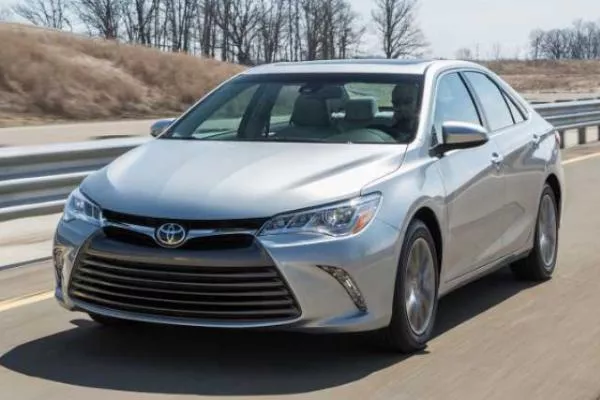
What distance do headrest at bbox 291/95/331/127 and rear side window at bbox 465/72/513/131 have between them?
129 cm

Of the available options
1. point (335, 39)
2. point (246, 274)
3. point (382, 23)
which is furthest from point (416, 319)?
→ point (382, 23)

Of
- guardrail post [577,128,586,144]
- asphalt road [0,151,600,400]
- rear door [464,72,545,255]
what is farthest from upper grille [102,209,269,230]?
guardrail post [577,128,586,144]

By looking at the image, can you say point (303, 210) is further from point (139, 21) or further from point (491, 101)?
point (139, 21)

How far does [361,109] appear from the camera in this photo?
241 inches

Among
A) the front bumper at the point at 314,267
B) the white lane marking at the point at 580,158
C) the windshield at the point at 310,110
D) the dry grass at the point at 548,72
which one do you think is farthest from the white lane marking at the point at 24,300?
the dry grass at the point at 548,72

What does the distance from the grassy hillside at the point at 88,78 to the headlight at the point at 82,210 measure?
125ft

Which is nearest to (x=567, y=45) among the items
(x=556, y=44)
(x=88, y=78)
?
(x=556, y=44)

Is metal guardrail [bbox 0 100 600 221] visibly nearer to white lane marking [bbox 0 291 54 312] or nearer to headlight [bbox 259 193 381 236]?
white lane marking [bbox 0 291 54 312]

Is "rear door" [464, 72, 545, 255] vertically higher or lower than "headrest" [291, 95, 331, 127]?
lower

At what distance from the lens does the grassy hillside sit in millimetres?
47562

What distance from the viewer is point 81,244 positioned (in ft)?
16.8

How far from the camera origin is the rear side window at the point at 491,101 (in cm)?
702

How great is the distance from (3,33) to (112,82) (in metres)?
7.39

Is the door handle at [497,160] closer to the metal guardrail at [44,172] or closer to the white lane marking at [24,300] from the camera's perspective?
the white lane marking at [24,300]
